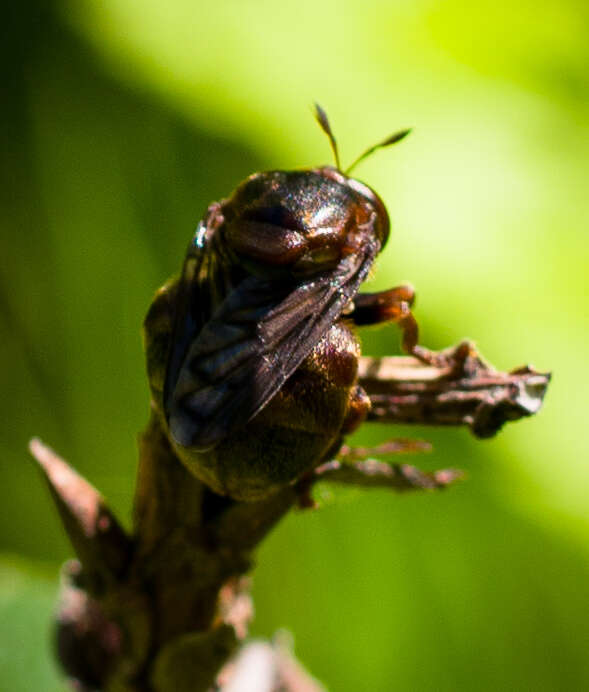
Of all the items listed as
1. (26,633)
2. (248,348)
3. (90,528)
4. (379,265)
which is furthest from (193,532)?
(379,265)

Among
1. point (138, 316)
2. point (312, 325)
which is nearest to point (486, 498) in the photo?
point (312, 325)

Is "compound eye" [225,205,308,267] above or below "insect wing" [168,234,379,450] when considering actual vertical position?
above

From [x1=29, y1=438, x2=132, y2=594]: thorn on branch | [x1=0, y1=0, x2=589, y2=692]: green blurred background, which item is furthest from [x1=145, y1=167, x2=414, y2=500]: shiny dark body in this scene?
[x1=0, y1=0, x2=589, y2=692]: green blurred background

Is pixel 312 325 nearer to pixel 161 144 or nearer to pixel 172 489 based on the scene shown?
pixel 172 489

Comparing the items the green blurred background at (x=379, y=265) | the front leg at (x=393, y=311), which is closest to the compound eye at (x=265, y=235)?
the front leg at (x=393, y=311)

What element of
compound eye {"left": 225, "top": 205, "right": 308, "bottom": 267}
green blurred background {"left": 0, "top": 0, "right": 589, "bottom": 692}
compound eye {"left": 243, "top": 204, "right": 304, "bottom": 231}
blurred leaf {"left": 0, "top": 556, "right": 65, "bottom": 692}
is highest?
compound eye {"left": 243, "top": 204, "right": 304, "bottom": 231}

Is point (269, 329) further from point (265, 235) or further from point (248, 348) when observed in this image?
point (265, 235)

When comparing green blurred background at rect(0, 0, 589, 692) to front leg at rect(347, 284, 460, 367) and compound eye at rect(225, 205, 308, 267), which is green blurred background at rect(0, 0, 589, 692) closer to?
front leg at rect(347, 284, 460, 367)

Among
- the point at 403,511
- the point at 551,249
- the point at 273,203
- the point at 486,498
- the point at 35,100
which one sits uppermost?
the point at 273,203
